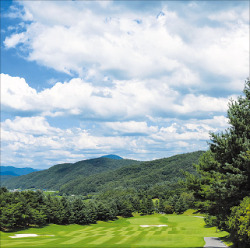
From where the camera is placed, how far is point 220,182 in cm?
2322

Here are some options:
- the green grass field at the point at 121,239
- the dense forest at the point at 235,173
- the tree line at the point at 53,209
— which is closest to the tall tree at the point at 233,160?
the dense forest at the point at 235,173

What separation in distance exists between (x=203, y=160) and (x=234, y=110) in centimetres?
1414

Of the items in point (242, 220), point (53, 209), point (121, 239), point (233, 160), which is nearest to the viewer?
point (242, 220)

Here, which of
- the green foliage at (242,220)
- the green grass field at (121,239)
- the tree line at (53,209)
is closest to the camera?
the green foliage at (242,220)

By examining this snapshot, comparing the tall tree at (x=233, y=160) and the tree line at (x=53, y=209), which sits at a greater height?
the tall tree at (x=233, y=160)

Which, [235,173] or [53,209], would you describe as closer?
[235,173]

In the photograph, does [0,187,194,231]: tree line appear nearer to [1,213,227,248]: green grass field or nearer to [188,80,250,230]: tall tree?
[1,213,227,248]: green grass field

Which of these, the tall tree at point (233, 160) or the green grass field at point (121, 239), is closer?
the tall tree at point (233, 160)

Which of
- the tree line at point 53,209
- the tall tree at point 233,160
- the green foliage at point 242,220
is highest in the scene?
the tall tree at point 233,160

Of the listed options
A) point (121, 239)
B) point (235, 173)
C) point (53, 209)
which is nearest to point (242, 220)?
point (235, 173)

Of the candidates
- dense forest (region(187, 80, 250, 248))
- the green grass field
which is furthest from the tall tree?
the green grass field

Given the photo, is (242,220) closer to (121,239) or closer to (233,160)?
(233,160)

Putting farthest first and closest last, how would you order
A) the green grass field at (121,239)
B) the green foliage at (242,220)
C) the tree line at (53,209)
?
the tree line at (53,209) < the green grass field at (121,239) < the green foliage at (242,220)

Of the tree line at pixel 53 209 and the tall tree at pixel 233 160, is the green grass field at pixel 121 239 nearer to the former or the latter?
the tree line at pixel 53 209
